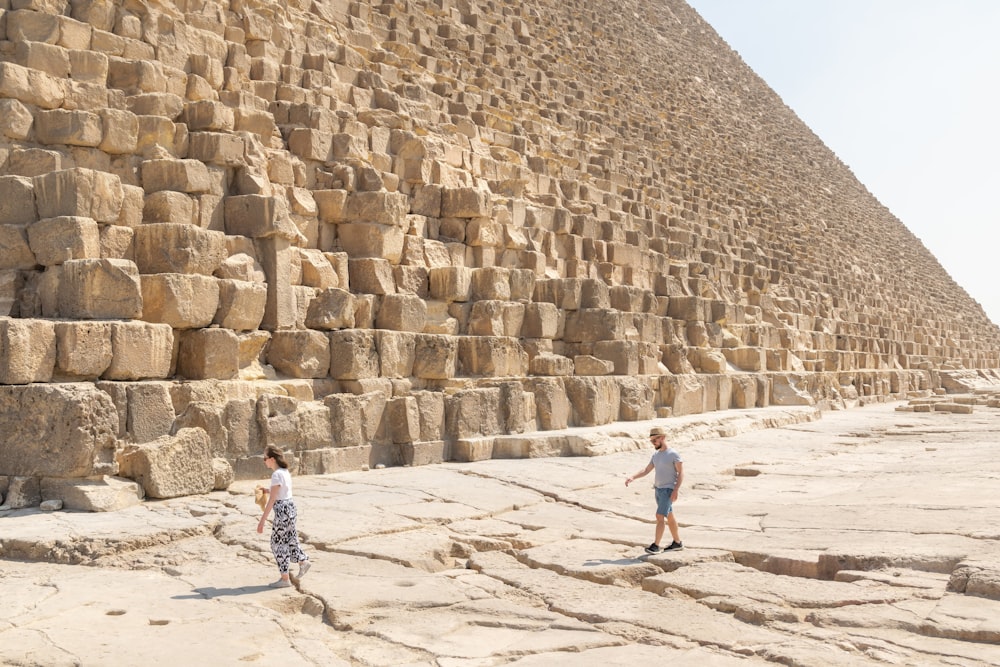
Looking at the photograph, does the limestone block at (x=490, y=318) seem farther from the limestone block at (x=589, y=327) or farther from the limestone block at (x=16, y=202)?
the limestone block at (x=16, y=202)

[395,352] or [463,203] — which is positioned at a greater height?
[463,203]

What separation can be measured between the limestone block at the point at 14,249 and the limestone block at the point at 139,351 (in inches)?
40.3

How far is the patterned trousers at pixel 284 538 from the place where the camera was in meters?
5.03

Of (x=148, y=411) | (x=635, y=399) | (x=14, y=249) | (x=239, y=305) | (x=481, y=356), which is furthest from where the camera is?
(x=635, y=399)

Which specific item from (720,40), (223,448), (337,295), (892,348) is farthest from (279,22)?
(720,40)

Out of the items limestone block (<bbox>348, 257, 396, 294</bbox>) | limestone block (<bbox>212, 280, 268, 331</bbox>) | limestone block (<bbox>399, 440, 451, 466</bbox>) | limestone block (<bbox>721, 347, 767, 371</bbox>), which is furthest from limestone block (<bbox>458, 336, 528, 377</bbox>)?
limestone block (<bbox>721, 347, 767, 371</bbox>)

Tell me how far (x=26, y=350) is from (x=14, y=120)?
96.3 inches

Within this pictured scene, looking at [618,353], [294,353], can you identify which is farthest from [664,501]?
[618,353]

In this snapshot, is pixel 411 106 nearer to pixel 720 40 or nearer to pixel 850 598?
pixel 850 598

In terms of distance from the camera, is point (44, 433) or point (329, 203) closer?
point (44, 433)

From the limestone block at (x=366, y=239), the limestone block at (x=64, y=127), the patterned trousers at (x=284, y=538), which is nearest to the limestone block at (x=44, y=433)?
the patterned trousers at (x=284, y=538)

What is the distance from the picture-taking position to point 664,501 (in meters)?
5.92

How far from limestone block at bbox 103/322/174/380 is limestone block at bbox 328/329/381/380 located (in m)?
1.90

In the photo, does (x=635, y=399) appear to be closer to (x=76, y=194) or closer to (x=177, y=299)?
(x=177, y=299)
